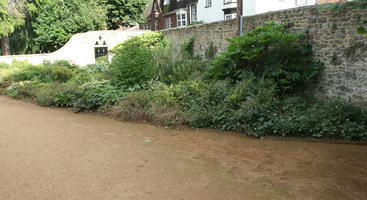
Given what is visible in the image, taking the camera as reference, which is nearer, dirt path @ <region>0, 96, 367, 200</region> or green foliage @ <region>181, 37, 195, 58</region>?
dirt path @ <region>0, 96, 367, 200</region>

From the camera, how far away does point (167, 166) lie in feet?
17.2

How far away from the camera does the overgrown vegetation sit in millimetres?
6996

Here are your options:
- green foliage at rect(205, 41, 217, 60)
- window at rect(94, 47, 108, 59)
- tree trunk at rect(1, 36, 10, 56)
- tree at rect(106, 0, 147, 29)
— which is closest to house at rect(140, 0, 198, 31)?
tree at rect(106, 0, 147, 29)

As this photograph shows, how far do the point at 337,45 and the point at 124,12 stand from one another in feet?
72.4

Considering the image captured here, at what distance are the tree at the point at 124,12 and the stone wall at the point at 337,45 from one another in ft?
63.9

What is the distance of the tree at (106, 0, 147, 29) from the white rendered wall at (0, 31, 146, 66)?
7323mm

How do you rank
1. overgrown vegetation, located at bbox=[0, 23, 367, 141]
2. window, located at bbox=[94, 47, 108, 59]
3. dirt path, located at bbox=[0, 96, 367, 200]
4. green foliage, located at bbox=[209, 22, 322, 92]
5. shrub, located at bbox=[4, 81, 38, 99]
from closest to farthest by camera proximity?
dirt path, located at bbox=[0, 96, 367, 200] < overgrown vegetation, located at bbox=[0, 23, 367, 141] < green foliage, located at bbox=[209, 22, 322, 92] < shrub, located at bbox=[4, 81, 38, 99] < window, located at bbox=[94, 47, 108, 59]

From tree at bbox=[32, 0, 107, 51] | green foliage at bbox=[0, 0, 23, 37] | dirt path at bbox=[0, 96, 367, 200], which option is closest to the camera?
dirt path at bbox=[0, 96, 367, 200]

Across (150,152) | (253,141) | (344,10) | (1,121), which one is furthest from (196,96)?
(1,121)

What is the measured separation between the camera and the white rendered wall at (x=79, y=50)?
1759cm

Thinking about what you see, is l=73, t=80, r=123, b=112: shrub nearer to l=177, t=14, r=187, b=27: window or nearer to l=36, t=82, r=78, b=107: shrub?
l=36, t=82, r=78, b=107: shrub

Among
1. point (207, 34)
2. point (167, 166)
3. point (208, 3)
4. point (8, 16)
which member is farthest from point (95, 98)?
point (208, 3)

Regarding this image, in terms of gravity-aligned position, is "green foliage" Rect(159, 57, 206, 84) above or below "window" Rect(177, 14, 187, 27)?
below

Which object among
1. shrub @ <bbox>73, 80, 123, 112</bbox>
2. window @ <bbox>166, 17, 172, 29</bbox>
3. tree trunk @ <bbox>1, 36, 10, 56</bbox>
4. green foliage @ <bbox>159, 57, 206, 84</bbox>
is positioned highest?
window @ <bbox>166, 17, 172, 29</bbox>
